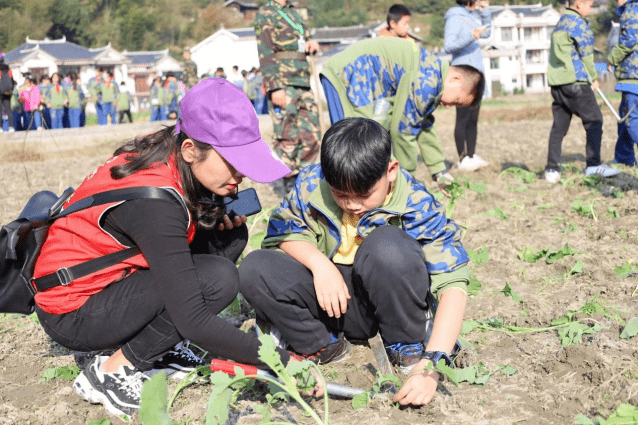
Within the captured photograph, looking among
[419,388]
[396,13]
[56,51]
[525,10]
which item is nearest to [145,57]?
[56,51]

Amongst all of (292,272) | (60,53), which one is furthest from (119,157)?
(60,53)

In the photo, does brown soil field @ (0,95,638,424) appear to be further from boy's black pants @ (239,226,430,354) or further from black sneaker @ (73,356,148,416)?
boy's black pants @ (239,226,430,354)

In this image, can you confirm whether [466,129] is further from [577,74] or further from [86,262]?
[86,262]

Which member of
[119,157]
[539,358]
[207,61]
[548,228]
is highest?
[119,157]

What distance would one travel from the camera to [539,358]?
7.76ft

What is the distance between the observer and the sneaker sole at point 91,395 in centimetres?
220

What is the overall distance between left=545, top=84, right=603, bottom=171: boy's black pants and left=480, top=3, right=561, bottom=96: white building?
150ft

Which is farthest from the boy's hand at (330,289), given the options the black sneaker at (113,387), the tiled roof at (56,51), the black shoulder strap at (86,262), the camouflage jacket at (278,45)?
the tiled roof at (56,51)

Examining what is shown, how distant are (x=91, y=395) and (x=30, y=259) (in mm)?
481

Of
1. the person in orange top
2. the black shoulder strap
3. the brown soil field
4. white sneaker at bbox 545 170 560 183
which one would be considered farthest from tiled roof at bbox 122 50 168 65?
the black shoulder strap

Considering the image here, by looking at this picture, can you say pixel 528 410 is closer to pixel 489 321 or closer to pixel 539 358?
pixel 539 358

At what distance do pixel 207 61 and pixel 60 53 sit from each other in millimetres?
16605

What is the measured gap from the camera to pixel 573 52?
5.44 m

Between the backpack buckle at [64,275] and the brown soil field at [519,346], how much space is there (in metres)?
0.42
